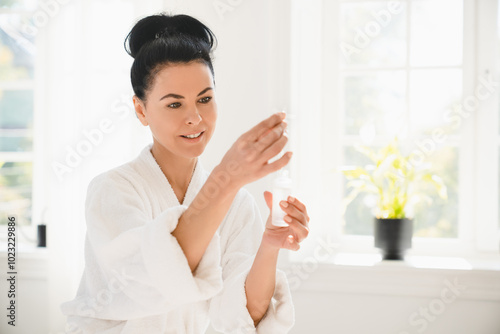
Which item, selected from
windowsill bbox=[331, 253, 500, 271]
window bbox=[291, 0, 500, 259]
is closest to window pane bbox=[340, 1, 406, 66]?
window bbox=[291, 0, 500, 259]

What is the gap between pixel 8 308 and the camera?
2.30 metres

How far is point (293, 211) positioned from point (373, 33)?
1290mm

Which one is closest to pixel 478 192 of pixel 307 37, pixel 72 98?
pixel 307 37

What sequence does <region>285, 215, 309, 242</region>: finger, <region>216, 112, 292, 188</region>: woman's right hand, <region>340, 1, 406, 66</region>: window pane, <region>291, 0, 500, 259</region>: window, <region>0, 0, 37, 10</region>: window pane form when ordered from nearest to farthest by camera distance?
<region>216, 112, 292, 188</region>: woman's right hand → <region>285, 215, 309, 242</region>: finger → <region>291, 0, 500, 259</region>: window → <region>340, 1, 406, 66</region>: window pane → <region>0, 0, 37, 10</region>: window pane

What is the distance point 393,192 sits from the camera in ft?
6.77

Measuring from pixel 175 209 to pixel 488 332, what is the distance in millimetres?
1306

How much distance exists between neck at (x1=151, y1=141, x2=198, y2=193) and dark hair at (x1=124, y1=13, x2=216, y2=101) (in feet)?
0.54

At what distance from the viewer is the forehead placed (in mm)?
1254

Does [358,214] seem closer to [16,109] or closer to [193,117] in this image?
[193,117]

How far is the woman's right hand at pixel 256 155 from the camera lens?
1027 mm

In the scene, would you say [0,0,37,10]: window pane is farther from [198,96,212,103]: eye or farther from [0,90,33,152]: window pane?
[198,96,212,103]: eye

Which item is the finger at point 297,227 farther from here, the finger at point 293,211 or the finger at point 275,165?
the finger at point 275,165

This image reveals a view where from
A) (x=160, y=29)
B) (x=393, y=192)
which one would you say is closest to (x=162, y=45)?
(x=160, y=29)

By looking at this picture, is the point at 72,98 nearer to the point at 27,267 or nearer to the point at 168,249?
the point at 27,267
